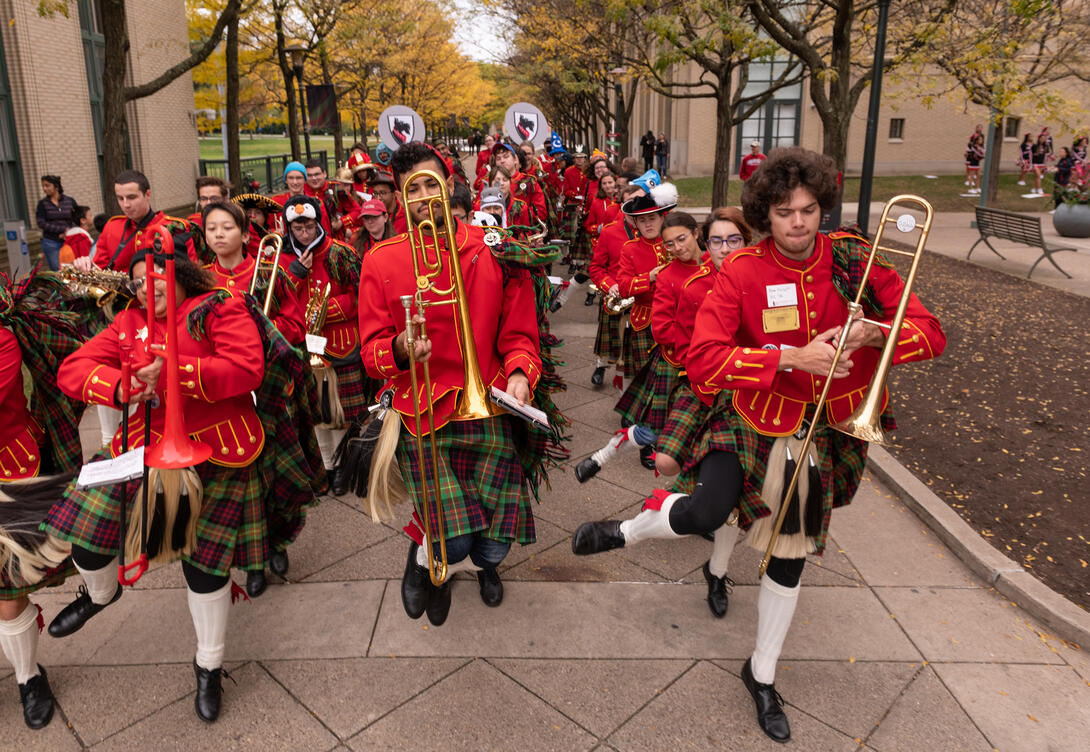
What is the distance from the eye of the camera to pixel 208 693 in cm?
330

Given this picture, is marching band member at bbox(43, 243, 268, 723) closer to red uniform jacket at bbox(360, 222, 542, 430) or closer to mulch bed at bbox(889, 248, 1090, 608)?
red uniform jacket at bbox(360, 222, 542, 430)

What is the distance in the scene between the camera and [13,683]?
354 centimetres

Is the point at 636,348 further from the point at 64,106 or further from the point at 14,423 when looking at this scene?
the point at 64,106

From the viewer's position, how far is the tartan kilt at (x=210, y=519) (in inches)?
122

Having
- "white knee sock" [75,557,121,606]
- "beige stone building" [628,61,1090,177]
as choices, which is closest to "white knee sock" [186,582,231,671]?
"white knee sock" [75,557,121,606]

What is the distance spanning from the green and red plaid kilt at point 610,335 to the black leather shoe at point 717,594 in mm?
3149

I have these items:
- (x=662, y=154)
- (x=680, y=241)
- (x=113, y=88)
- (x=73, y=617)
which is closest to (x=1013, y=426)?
(x=680, y=241)

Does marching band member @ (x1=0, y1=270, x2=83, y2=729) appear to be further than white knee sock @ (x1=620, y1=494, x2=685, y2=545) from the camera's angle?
No

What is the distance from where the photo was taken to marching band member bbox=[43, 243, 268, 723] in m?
3.08

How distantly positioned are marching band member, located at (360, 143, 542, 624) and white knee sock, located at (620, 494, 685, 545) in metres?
0.43

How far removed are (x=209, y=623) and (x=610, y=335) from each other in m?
4.42

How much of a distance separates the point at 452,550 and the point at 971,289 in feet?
35.1

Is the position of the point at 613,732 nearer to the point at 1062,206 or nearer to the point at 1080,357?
the point at 1080,357

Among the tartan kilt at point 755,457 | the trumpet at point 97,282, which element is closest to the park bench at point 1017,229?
the tartan kilt at point 755,457
